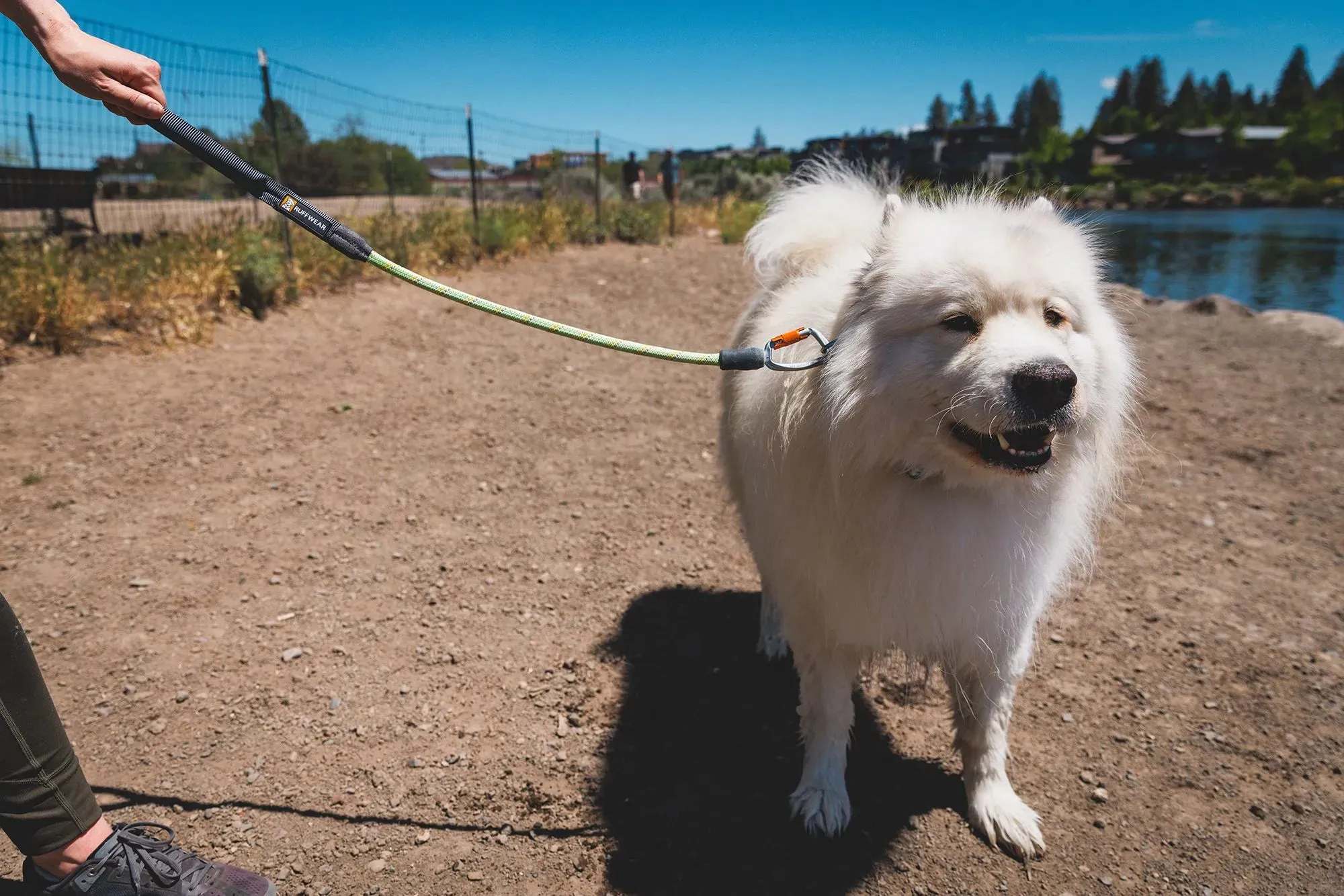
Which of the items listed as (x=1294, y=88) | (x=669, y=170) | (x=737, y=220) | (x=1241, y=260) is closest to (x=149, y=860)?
(x=737, y=220)

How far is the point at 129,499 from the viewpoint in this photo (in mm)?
3762

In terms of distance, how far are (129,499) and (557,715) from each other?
2.62 m

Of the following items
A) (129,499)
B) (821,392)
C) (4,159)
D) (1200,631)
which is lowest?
(1200,631)

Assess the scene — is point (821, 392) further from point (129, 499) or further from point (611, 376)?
point (611, 376)

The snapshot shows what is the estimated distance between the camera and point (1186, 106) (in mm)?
94062

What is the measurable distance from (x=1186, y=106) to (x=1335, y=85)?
50.1ft

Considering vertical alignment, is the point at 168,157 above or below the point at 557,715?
above

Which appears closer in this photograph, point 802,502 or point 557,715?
point 802,502

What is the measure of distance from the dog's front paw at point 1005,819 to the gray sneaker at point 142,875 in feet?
6.09

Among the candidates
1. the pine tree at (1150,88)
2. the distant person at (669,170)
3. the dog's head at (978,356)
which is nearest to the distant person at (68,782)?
the dog's head at (978,356)

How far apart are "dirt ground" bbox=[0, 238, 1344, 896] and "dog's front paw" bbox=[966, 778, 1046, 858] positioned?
0.06m

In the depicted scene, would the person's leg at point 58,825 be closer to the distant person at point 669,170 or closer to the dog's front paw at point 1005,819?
the dog's front paw at point 1005,819

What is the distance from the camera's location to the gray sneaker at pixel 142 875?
156cm

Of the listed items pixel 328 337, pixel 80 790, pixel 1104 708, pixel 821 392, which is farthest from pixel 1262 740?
pixel 328 337
